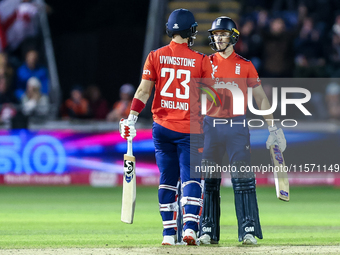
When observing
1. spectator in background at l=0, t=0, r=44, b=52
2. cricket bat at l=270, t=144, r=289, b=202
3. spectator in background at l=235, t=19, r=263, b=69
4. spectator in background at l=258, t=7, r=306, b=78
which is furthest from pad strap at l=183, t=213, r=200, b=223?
spectator in background at l=0, t=0, r=44, b=52

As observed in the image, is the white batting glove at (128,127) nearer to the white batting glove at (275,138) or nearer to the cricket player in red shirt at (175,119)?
the cricket player in red shirt at (175,119)

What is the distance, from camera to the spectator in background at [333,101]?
14781mm

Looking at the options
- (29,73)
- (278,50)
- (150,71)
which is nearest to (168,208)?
(150,71)

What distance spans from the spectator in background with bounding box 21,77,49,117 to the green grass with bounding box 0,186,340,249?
1.86 m

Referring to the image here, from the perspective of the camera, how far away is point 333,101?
14.9m

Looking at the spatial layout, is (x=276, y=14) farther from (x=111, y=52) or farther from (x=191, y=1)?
(x=111, y=52)

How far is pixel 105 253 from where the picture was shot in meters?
6.37

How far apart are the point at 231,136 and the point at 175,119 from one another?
0.66 m

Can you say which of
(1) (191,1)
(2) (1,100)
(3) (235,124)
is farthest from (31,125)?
(3) (235,124)

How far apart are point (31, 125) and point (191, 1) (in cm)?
705

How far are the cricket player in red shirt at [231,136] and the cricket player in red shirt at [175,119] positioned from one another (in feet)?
0.83

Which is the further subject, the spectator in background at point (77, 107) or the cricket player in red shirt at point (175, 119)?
the spectator in background at point (77, 107)

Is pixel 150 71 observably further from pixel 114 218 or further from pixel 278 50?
pixel 278 50

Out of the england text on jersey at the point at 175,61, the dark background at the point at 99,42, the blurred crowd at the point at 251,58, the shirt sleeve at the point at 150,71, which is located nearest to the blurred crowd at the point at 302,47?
the blurred crowd at the point at 251,58
